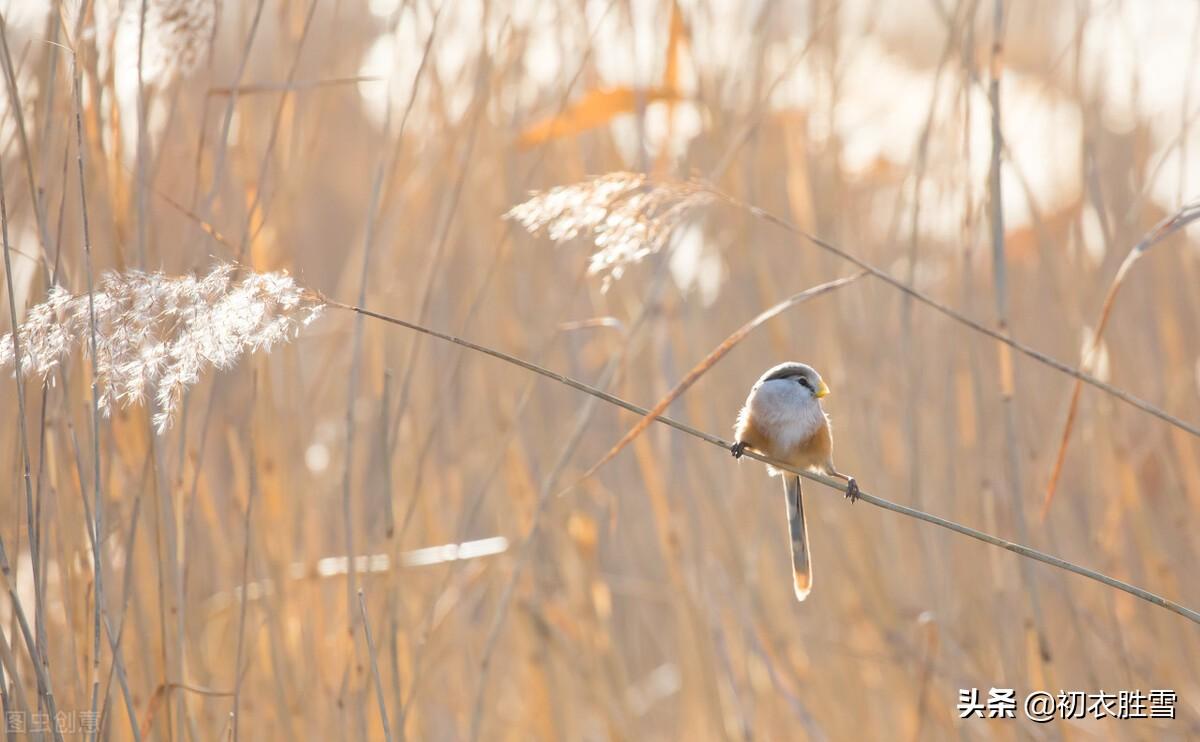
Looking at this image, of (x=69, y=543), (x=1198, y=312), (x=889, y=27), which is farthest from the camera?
(x=889, y=27)

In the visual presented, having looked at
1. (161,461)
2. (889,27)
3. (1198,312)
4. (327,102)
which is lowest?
(161,461)

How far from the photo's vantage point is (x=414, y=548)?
8.39ft

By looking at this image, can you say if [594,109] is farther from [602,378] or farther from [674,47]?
[602,378]

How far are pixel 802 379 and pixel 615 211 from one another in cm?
73

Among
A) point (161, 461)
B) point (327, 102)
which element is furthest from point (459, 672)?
point (327, 102)

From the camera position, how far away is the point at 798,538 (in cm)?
196

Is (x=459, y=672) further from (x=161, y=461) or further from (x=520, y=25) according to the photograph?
(x=520, y=25)

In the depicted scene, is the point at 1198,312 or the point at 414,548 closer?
the point at 1198,312

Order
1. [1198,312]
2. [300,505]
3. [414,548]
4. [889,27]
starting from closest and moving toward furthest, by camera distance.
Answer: [300,505]
[1198,312]
[414,548]
[889,27]

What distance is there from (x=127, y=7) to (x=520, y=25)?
0.82 meters

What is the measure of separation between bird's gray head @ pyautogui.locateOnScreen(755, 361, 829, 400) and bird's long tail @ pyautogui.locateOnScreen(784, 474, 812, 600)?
0.16 m

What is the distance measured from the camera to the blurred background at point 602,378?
1794 mm

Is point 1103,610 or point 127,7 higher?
point 127,7

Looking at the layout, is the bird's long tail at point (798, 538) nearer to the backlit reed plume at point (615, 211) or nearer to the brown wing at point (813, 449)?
the brown wing at point (813, 449)
